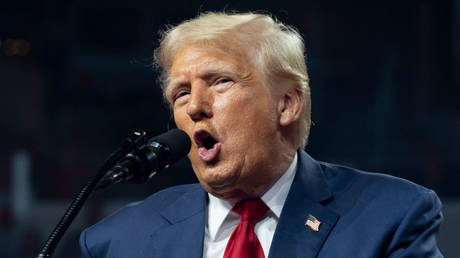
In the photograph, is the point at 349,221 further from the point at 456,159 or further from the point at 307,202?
the point at 456,159

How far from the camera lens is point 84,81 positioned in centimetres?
332

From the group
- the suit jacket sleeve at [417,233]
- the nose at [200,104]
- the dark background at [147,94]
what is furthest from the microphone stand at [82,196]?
the dark background at [147,94]

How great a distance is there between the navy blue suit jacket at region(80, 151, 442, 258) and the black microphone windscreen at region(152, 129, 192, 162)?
0.40m

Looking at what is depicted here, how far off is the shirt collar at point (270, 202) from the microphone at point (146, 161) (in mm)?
446

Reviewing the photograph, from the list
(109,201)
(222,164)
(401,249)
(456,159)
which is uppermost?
(222,164)

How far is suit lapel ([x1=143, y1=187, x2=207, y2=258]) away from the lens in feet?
5.30

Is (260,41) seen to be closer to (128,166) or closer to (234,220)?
(234,220)

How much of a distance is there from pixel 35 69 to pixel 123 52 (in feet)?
1.64

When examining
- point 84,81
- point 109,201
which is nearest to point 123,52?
point 84,81

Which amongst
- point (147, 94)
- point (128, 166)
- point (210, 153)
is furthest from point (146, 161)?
point (147, 94)

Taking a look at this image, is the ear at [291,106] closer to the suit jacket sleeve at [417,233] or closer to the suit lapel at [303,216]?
the suit lapel at [303,216]

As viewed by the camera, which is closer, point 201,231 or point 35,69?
point 201,231

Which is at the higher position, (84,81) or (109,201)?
(84,81)

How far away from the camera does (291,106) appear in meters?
1.65
